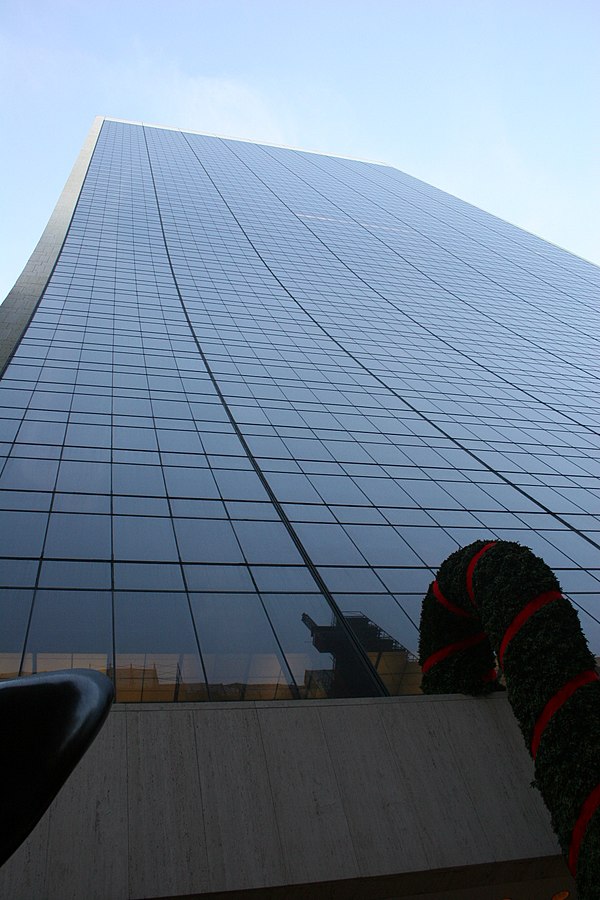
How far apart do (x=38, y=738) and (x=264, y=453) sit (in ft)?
54.3

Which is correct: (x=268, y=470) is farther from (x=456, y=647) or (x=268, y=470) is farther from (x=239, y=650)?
(x=456, y=647)

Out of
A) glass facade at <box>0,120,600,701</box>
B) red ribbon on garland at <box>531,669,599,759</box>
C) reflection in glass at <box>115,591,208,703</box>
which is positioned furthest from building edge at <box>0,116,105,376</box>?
red ribbon on garland at <box>531,669,599,759</box>

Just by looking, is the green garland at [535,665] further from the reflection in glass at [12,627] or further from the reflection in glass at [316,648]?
Result: the reflection in glass at [12,627]

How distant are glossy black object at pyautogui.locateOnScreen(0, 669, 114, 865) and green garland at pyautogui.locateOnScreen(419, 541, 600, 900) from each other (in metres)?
4.65

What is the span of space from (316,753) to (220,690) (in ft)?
6.91

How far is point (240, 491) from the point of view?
57.5 ft

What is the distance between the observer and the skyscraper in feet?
33.2

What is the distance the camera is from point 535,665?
25.0ft

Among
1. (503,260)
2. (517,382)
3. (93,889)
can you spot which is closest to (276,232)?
(503,260)

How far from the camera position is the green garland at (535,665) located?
6473 mm

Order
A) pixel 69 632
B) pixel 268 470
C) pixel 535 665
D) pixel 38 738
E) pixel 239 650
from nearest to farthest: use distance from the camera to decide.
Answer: pixel 38 738
pixel 535 665
pixel 69 632
pixel 239 650
pixel 268 470

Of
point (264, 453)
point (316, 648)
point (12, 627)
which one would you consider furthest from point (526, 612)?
point (264, 453)

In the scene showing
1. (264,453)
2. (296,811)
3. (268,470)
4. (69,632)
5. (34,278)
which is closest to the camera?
(296,811)

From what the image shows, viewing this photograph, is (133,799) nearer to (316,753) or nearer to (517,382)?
(316,753)
